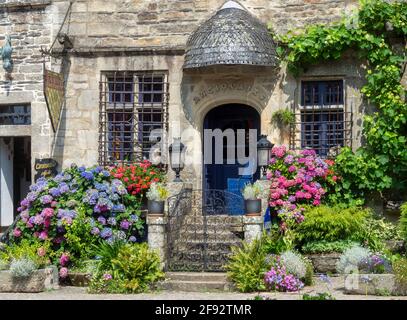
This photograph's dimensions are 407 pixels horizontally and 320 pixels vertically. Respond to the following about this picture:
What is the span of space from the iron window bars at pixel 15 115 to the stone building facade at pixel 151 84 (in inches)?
1.6

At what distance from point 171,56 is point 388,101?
385 centimetres

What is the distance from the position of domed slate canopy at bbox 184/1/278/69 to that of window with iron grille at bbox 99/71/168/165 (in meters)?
1.11

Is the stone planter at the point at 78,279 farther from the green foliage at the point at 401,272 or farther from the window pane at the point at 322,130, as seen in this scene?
the window pane at the point at 322,130

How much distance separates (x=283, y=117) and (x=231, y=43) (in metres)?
1.59

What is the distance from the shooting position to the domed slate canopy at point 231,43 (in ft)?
39.1

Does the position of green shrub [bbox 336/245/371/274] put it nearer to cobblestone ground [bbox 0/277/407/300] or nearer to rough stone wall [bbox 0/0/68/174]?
cobblestone ground [bbox 0/277/407/300]

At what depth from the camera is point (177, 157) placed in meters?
12.1

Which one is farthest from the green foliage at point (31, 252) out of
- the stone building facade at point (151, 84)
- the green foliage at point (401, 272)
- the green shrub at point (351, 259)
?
the green foliage at point (401, 272)

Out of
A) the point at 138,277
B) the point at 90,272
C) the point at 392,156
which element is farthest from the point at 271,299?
the point at 392,156

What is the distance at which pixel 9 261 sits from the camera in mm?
10141

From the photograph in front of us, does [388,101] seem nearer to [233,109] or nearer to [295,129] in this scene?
[295,129]

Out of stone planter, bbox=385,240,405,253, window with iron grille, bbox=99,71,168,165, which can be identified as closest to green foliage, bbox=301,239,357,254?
stone planter, bbox=385,240,405,253

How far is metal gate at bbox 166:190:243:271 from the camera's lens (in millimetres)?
10461

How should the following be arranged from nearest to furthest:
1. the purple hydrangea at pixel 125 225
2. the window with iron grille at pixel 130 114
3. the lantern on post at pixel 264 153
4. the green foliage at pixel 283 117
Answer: the purple hydrangea at pixel 125 225, the lantern on post at pixel 264 153, the green foliage at pixel 283 117, the window with iron grille at pixel 130 114
